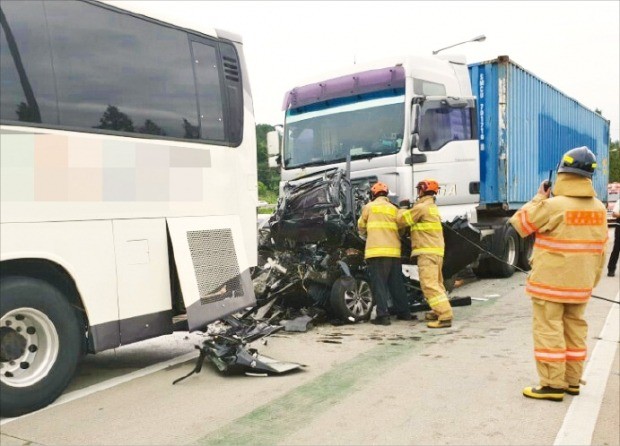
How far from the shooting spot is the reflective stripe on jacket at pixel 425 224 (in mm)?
7270

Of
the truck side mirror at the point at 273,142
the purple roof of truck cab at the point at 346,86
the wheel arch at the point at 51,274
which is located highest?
the purple roof of truck cab at the point at 346,86

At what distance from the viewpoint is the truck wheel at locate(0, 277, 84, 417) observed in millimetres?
4082

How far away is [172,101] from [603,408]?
4000 millimetres

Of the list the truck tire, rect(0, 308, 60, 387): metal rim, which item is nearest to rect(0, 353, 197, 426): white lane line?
rect(0, 308, 60, 387): metal rim

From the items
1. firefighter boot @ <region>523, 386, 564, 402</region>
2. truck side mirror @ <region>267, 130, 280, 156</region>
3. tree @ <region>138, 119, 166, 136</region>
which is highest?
truck side mirror @ <region>267, 130, 280, 156</region>

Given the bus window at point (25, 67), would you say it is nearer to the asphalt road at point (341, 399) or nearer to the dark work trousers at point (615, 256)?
the asphalt road at point (341, 399)

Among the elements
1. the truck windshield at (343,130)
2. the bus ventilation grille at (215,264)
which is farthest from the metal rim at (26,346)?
the truck windshield at (343,130)

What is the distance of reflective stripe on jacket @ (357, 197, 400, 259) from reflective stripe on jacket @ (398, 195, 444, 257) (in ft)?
0.51

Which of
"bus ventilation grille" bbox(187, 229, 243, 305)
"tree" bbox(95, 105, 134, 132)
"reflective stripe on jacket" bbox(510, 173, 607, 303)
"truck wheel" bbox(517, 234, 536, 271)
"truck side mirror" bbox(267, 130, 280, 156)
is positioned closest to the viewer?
"reflective stripe on jacket" bbox(510, 173, 607, 303)

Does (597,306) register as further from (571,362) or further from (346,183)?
(571,362)

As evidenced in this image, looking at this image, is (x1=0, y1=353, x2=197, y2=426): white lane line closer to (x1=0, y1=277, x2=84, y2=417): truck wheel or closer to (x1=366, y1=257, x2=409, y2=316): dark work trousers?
(x1=0, y1=277, x2=84, y2=417): truck wheel

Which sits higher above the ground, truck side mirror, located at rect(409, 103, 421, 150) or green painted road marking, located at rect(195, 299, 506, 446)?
truck side mirror, located at rect(409, 103, 421, 150)

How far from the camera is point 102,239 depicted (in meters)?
4.60

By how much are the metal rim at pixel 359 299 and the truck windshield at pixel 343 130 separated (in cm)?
188
